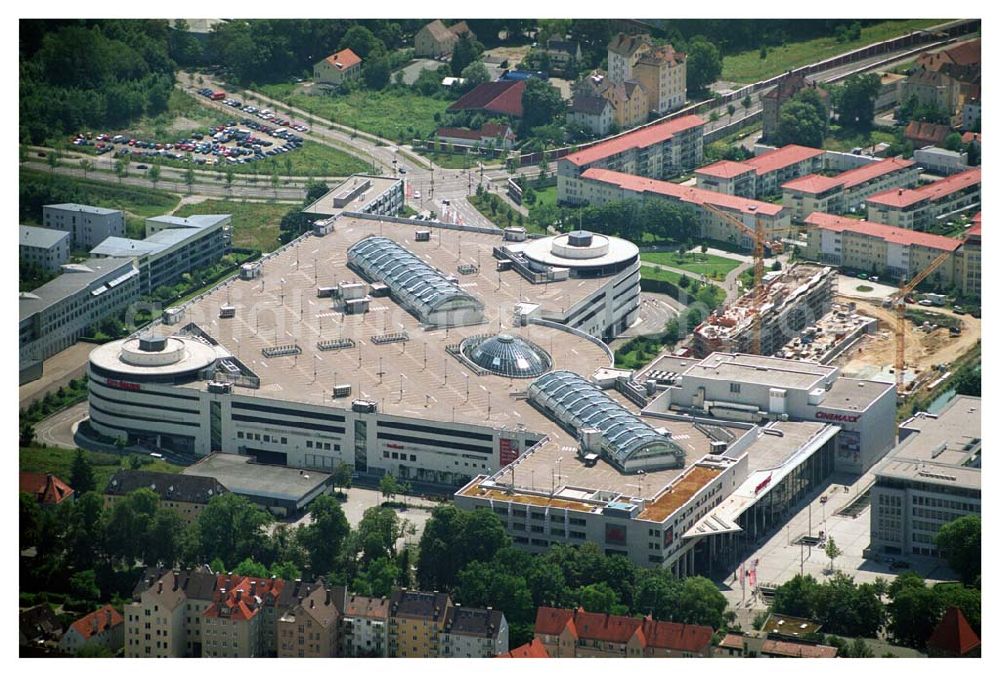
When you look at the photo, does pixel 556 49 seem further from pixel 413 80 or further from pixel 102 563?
pixel 102 563

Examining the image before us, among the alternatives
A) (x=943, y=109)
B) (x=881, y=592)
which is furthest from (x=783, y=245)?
(x=881, y=592)

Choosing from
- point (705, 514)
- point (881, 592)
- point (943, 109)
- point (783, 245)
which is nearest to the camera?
point (881, 592)

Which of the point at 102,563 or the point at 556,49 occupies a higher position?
the point at 556,49

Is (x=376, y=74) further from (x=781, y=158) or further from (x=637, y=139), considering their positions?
(x=781, y=158)

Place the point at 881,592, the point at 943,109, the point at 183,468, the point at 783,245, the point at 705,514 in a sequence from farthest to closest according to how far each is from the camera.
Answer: the point at 943,109 < the point at 783,245 < the point at 183,468 < the point at 705,514 < the point at 881,592

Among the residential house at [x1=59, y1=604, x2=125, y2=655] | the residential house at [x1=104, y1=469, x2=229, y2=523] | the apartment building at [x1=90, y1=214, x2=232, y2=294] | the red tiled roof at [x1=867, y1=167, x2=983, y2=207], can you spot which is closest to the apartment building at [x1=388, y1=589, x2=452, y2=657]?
the residential house at [x1=59, y1=604, x2=125, y2=655]

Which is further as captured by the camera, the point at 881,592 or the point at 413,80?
the point at 413,80
